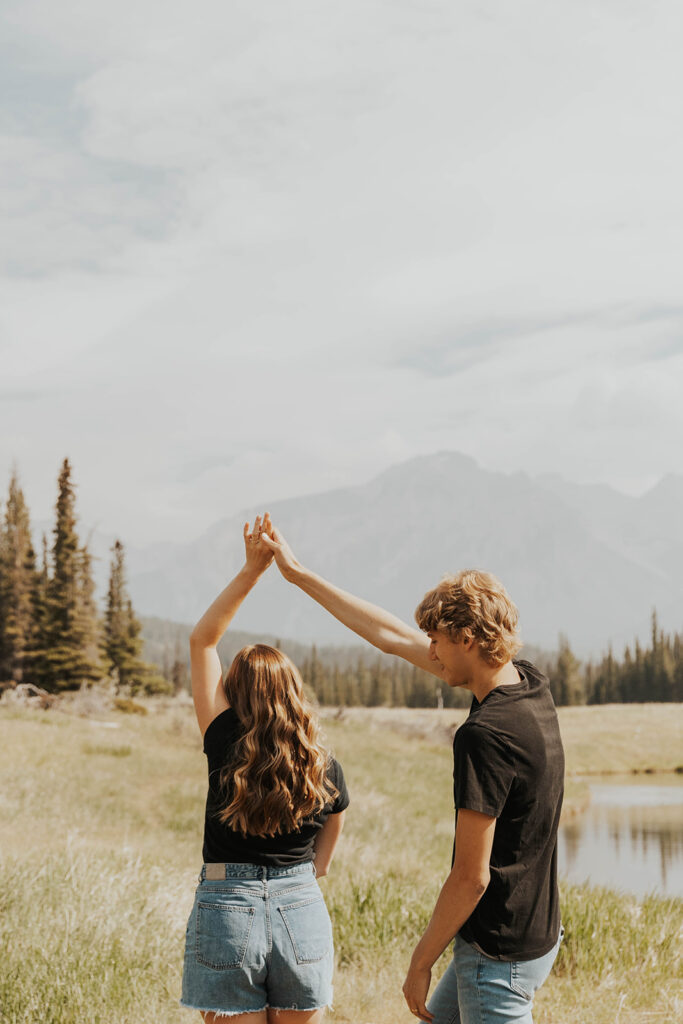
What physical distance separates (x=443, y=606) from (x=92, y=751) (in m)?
23.2

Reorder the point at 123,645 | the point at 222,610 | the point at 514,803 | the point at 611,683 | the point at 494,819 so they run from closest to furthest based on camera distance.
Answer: the point at 494,819, the point at 514,803, the point at 222,610, the point at 123,645, the point at 611,683

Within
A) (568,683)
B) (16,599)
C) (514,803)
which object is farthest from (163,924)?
(568,683)

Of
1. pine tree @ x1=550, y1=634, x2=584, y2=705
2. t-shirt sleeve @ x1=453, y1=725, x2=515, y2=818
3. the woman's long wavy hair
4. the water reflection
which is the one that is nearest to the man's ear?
t-shirt sleeve @ x1=453, y1=725, x2=515, y2=818

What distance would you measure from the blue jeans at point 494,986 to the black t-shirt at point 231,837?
660 mm

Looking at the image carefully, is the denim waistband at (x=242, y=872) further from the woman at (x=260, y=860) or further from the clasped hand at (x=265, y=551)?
the clasped hand at (x=265, y=551)

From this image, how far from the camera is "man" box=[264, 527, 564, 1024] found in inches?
111

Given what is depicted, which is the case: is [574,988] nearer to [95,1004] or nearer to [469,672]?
[95,1004]

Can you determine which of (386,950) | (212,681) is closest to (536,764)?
(212,681)

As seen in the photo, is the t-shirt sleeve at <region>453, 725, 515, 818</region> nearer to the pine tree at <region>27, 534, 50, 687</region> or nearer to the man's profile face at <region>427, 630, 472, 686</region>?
the man's profile face at <region>427, 630, 472, 686</region>

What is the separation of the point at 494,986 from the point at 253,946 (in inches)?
32.0

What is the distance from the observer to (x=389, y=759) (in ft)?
103

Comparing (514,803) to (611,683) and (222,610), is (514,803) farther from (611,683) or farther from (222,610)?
(611,683)

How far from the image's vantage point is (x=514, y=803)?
2926 millimetres

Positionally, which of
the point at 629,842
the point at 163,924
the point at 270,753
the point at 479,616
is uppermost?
the point at 479,616
